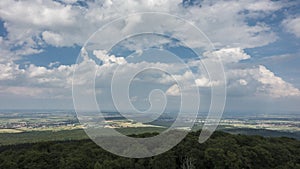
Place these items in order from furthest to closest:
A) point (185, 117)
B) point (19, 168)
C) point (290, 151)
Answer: point (290, 151) < point (19, 168) < point (185, 117)

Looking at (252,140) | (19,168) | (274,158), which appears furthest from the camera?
(252,140)

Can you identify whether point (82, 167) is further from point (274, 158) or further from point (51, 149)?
point (274, 158)

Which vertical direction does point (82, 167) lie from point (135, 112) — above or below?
below

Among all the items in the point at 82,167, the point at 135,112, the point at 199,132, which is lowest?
the point at 82,167

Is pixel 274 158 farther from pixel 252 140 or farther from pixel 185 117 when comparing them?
pixel 185 117

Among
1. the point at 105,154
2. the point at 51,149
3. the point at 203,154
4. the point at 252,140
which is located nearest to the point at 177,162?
the point at 203,154

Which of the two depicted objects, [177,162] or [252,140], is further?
[252,140]
